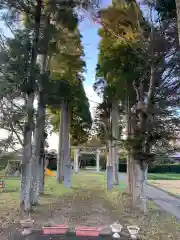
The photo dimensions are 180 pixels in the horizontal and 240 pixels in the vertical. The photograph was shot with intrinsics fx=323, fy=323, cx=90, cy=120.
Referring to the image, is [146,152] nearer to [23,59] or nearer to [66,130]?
[23,59]

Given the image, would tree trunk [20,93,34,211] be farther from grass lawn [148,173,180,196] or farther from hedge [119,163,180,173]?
hedge [119,163,180,173]

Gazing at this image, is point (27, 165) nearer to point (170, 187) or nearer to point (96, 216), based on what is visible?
point (96, 216)

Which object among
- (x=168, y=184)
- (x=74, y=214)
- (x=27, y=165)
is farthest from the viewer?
(x=168, y=184)

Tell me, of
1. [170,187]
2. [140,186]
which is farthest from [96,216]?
[170,187]

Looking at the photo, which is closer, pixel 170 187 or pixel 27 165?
pixel 27 165

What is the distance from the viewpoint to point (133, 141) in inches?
392

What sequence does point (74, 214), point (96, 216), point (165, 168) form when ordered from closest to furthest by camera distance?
point (96, 216), point (74, 214), point (165, 168)

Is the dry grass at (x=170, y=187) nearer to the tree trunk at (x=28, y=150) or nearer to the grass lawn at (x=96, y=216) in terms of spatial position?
the grass lawn at (x=96, y=216)

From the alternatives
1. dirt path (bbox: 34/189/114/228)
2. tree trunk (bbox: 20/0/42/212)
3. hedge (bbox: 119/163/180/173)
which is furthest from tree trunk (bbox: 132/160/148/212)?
hedge (bbox: 119/163/180/173)

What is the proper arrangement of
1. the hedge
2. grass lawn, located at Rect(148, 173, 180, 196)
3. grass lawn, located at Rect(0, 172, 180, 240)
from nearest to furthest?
1. grass lawn, located at Rect(0, 172, 180, 240)
2. grass lawn, located at Rect(148, 173, 180, 196)
3. the hedge

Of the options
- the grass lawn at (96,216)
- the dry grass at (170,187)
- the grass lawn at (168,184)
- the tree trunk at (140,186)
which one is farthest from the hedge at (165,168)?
the tree trunk at (140,186)

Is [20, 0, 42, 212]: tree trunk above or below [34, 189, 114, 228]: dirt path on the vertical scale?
above

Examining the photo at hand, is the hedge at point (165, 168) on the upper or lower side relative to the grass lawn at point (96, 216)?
upper

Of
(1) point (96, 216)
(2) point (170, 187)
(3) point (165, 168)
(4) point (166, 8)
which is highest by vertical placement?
(4) point (166, 8)
